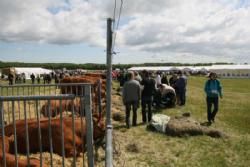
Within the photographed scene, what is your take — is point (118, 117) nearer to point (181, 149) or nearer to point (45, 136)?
point (181, 149)

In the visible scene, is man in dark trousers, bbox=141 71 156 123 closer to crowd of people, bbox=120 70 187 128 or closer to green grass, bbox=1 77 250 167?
crowd of people, bbox=120 70 187 128

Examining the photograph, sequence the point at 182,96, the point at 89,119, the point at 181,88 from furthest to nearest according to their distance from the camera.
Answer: the point at 182,96 → the point at 181,88 → the point at 89,119

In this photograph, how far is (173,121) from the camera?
1212 centimetres

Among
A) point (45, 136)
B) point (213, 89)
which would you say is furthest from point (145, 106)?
point (45, 136)

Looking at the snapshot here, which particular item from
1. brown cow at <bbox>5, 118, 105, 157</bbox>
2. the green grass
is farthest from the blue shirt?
brown cow at <bbox>5, 118, 105, 157</bbox>

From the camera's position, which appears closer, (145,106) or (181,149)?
(181,149)

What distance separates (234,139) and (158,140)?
214 cm

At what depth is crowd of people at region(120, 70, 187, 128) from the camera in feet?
44.2

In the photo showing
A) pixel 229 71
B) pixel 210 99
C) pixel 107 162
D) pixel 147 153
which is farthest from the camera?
pixel 229 71

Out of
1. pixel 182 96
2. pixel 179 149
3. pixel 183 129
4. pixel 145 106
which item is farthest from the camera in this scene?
pixel 182 96

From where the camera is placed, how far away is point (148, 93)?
14.6 metres

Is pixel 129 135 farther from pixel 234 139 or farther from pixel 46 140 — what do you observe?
pixel 46 140

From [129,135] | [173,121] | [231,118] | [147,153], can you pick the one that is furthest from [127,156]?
[231,118]

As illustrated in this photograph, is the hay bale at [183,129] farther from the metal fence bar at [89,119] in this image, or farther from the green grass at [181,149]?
the metal fence bar at [89,119]
